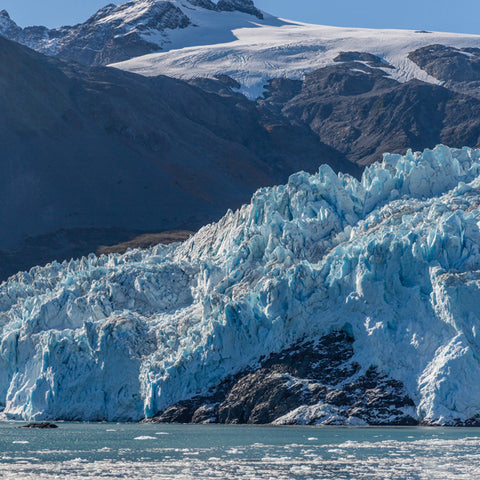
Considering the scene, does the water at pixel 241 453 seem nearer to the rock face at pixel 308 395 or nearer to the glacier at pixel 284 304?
the rock face at pixel 308 395

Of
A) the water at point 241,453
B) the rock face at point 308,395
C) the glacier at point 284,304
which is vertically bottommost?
the water at point 241,453

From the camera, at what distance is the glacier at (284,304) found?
198 feet

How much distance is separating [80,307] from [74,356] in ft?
28.7

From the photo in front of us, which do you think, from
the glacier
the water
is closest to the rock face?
the glacier

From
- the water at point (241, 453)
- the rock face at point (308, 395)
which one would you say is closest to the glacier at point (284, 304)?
the rock face at point (308, 395)

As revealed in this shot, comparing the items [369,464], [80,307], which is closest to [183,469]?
[369,464]

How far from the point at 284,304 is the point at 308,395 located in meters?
6.33

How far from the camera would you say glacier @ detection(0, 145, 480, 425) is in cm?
6034

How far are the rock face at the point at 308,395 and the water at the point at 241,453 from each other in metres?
1.70

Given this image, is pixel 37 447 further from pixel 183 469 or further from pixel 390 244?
pixel 390 244

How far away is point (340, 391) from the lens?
6144 cm

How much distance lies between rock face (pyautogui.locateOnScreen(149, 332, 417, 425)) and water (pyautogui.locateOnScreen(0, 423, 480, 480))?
1.70 meters

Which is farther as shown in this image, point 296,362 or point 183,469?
point 296,362

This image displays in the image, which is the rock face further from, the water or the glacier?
the water
